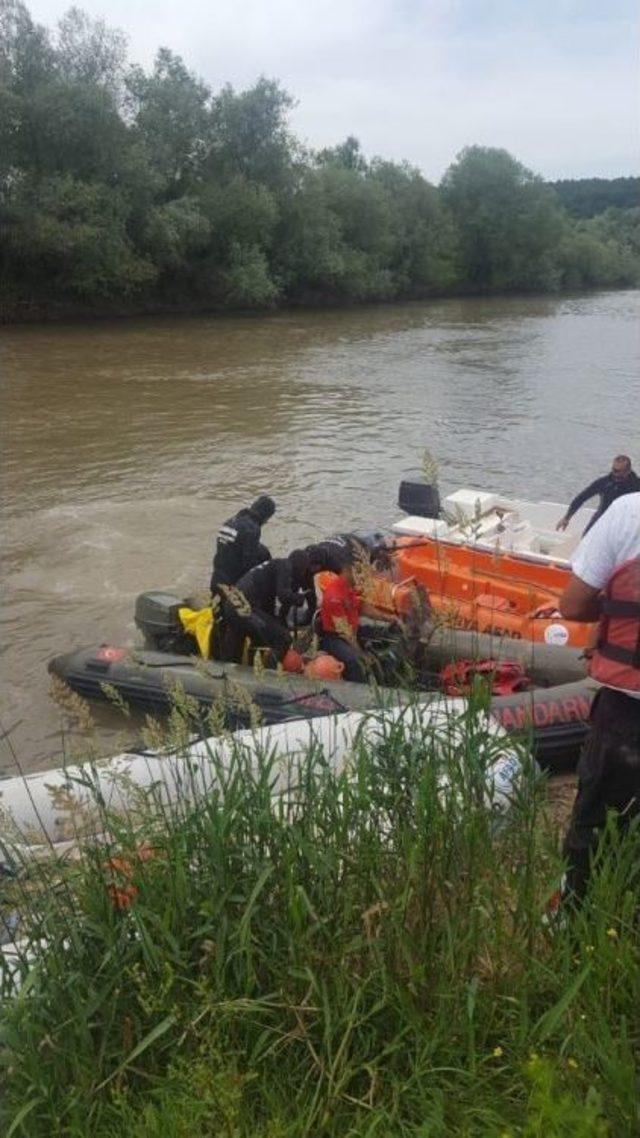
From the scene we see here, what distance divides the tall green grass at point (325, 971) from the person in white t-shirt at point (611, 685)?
0.72ft

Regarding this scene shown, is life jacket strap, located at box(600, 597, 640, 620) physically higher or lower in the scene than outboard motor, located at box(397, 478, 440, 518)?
higher

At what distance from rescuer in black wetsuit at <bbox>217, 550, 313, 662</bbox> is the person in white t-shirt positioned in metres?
3.30

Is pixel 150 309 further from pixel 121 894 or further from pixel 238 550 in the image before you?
pixel 121 894

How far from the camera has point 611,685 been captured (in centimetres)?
239

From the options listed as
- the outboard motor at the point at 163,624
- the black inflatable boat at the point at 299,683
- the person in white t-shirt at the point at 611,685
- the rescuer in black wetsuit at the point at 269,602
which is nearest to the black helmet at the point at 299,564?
the rescuer in black wetsuit at the point at 269,602

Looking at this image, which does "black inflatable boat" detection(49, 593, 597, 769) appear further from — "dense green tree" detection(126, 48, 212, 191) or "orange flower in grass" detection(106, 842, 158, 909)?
"dense green tree" detection(126, 48, 212, 191)

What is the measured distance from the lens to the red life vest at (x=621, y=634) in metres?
2.36

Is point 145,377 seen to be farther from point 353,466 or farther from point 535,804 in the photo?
point 535,804

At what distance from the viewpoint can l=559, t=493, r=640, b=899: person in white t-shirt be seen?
237 cm

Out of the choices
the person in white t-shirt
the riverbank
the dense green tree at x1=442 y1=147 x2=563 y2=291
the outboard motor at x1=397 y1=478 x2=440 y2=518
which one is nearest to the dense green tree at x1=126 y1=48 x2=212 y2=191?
the riverbank

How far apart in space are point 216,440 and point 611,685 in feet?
40.5

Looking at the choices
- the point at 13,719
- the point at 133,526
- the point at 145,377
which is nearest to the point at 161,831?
the point at 13,719

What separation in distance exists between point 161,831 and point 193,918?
230 millimetres

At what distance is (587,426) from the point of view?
1565 centimetres
